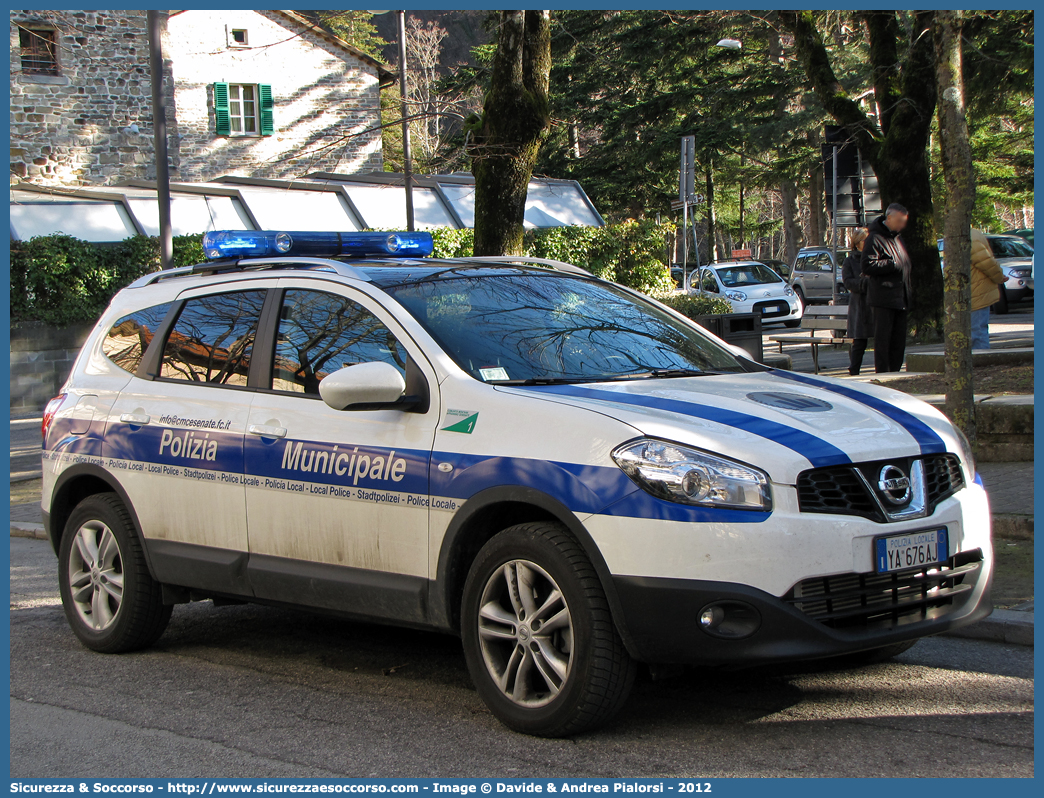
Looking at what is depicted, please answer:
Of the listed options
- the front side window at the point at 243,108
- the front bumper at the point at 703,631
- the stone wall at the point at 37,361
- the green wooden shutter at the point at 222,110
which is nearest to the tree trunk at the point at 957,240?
the front bumper at the point at 703,631

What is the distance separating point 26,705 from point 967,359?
6131 millimetres

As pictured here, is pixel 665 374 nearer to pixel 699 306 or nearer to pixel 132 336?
pixel 132 336

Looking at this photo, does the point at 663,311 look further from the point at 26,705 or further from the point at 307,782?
the point at 26,705

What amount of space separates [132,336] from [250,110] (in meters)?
35.1

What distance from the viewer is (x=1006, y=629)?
17.8 ft

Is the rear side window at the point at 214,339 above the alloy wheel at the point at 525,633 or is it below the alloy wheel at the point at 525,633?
above

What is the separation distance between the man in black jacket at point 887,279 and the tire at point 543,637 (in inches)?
348

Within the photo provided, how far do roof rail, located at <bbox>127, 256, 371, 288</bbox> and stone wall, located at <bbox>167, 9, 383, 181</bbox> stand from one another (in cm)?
3124

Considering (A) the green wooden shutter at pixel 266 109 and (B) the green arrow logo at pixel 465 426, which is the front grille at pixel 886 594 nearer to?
(B) the green arrow logo at pixel 465 426

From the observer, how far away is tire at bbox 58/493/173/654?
591 cm

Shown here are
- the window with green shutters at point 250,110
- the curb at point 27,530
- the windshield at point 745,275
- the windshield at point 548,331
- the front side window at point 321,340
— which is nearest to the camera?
the windshield at point 548,331

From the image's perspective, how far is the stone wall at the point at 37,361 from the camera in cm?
2022

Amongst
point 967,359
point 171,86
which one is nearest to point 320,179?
point 171,86

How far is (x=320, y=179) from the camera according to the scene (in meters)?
32.2
